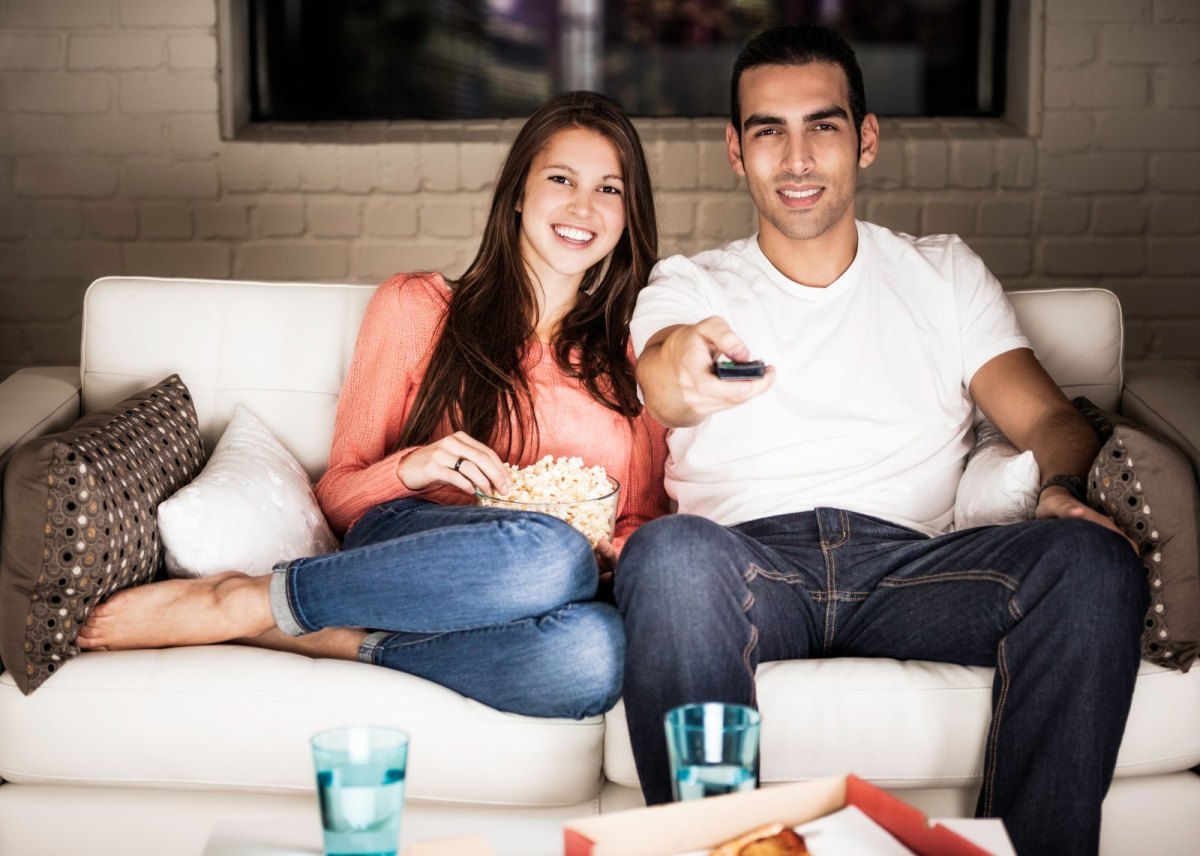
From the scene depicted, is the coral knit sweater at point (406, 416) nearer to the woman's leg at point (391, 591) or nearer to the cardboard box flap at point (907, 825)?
the woman's leg at point (391, 591)

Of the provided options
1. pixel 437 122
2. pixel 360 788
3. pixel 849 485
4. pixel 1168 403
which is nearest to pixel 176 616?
pixel 360 788

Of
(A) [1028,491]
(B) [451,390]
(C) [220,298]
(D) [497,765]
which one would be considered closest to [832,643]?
(A) [1028,491]

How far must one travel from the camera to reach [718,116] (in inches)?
136

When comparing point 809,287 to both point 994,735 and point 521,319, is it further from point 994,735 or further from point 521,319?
point 994,735

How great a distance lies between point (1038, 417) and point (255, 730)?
1.17 m

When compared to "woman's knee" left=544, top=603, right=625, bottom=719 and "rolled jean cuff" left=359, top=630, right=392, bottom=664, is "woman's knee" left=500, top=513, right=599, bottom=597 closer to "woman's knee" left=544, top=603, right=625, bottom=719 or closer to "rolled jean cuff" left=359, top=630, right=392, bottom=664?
"woman's knee" left=544, top=603, right=625, bottom=719

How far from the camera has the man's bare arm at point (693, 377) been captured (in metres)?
1.60

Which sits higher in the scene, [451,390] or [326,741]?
[451,390]

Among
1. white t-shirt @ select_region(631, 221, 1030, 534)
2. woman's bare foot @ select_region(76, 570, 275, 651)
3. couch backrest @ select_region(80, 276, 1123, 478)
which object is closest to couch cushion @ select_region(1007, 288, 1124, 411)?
couch backrest @ select_region(80, 276, 1123, 478)

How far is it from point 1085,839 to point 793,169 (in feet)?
3.39

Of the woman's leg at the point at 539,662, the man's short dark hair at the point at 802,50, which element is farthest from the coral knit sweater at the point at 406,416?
the man's short dark hair at the point at 802,50

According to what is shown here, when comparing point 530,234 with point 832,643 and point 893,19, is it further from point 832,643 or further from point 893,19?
point 893,19

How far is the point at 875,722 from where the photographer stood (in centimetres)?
170

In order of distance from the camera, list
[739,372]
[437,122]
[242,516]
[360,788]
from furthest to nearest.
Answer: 1. [437,122]
2. [242,516]
3. [739,372]
4. [360,788]
